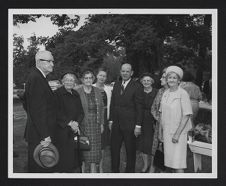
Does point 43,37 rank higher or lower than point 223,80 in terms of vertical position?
higher

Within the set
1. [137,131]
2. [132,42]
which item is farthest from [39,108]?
[132,42]

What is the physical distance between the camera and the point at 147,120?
450 centimetres

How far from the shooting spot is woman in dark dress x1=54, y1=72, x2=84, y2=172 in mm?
4281

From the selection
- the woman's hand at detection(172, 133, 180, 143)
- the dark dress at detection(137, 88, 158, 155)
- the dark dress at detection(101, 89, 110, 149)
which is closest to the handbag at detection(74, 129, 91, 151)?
the dark dress at detection(101, 89, 110, 149)

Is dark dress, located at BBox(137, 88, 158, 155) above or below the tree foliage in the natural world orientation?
below

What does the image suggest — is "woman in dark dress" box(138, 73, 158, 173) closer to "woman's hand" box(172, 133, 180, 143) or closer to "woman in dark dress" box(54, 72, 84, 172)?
"woman's hand" box(172, 133, 180, 143)

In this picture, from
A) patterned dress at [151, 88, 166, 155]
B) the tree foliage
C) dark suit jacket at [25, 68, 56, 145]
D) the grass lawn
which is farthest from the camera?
the tree foliage

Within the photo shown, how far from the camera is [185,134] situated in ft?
14.2

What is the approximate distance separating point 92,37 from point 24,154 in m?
2.13

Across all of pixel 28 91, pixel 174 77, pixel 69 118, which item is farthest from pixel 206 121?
pixel 28 91

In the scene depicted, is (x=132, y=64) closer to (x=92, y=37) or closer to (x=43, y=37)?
(x=92, y=37)

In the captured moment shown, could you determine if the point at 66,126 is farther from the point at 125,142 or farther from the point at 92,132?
the point at 125,142

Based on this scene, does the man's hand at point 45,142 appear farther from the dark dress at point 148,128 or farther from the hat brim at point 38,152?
the dark dress at point 148,128

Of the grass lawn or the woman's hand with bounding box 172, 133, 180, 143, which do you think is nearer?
the woman's hand with bounding box 172, 133, 180, 143
